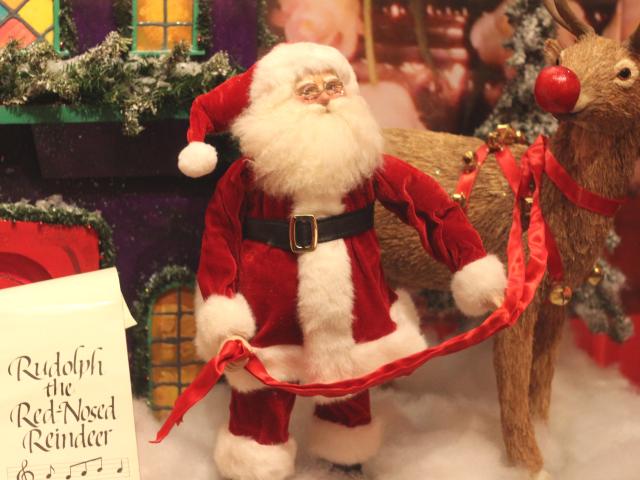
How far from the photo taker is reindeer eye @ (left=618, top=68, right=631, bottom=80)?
1.18 m

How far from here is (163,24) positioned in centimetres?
139

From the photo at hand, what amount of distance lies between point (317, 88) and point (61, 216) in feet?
1.80

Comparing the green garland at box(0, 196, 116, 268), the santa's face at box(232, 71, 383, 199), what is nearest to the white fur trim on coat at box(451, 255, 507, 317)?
the santa's face at box(232, 71, 383, 199)

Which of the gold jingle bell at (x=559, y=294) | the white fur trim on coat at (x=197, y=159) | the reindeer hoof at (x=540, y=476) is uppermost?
the white fur trim on coat at (x=197, y=159)

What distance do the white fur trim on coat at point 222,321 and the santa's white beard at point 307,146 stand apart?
0.60 feet

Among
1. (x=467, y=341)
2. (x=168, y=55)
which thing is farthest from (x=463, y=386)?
(x=168, y=55)

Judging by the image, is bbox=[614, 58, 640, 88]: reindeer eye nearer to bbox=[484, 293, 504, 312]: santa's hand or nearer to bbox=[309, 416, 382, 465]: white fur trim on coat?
bbox=[484, 293, 504, 312]: santa's hand

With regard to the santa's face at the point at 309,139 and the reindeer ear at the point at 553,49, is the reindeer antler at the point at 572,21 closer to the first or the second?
the reindeer ear at the point at 553,49

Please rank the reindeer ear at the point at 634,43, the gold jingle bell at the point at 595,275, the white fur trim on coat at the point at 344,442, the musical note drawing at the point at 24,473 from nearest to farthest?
the musical note drawing at the point at 24,473, the reindeer ear at the point at 634,43, the white fur trim on coat at the point at 344,442, the gold jingle bell at the point at 595,275

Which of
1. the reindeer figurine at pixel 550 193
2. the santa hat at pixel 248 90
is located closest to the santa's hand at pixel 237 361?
the santa hat at pixel 248 90

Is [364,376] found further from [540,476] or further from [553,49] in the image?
A: [553,49]

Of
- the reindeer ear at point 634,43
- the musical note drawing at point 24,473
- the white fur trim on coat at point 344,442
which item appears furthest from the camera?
the white fur trim on coat at point 344,442

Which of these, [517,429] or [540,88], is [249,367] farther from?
[540,88]

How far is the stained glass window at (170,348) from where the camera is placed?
147 centimetres
